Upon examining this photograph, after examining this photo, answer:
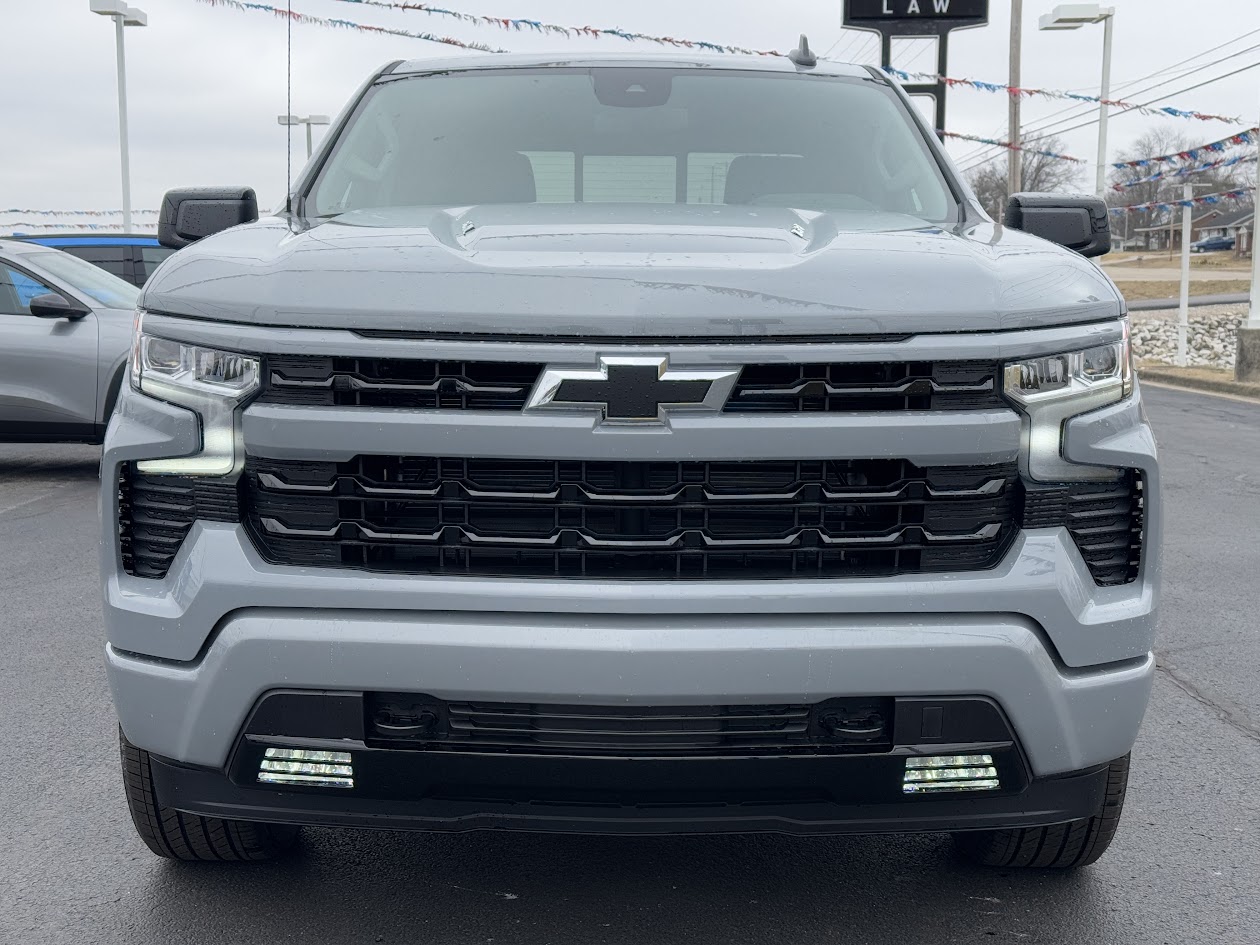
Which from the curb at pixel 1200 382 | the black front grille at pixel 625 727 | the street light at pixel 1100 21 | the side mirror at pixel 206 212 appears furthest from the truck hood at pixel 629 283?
the street light at pixel 1100 21

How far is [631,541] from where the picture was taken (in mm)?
2566

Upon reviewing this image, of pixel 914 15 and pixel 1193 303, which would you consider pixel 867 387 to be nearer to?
pixel 914 15

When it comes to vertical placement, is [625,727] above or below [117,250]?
below

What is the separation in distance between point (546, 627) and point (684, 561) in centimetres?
28

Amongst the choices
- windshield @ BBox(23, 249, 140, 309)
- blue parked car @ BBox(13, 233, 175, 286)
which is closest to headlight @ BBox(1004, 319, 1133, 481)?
windshield @ BBox(23, 249, 140, 309)

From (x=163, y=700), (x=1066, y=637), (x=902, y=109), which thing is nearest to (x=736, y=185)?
(x=902, y=109)

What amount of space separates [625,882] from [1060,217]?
6.77ft

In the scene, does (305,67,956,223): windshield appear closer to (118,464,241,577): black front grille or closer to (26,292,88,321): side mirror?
(118,464,241,577): black front grille

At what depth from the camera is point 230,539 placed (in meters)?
2.59

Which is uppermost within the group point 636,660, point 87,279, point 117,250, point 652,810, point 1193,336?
point 117,250

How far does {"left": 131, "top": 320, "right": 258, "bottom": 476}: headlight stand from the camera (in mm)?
2611

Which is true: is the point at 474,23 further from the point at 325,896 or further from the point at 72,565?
→ the point at 325,896

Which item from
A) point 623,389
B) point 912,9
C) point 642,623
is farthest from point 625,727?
A: point 912,9

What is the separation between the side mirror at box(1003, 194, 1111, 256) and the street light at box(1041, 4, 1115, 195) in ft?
74.8
